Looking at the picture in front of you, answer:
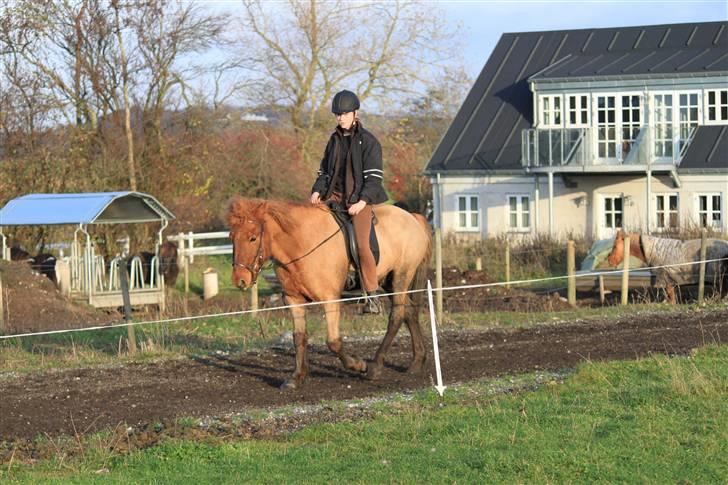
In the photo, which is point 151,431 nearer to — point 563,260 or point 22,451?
point 22,451

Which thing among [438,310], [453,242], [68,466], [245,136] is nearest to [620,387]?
[68,466]

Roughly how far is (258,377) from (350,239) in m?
1.90

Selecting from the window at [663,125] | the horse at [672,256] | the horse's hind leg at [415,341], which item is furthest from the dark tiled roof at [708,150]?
the horse's hind leg at [415,341]

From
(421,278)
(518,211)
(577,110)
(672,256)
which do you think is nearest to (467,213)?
(518,211)

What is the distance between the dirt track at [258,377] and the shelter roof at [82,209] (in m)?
10.1

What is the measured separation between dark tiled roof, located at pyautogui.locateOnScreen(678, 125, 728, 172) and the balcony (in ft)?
0.76

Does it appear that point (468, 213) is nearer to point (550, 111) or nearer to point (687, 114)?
point (550, 111)

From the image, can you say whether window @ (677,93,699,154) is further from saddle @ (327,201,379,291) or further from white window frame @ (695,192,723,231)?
saddle @ (327,201,379,291)

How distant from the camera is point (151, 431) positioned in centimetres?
996

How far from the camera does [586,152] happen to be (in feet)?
134

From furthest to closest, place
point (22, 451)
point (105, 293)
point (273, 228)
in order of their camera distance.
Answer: point (105, 293) → point (273, 228) → point (22, 451)

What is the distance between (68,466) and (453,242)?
31167 mm

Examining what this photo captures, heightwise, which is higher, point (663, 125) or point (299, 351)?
point (663, 125)

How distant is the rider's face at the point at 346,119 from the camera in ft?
40.5
